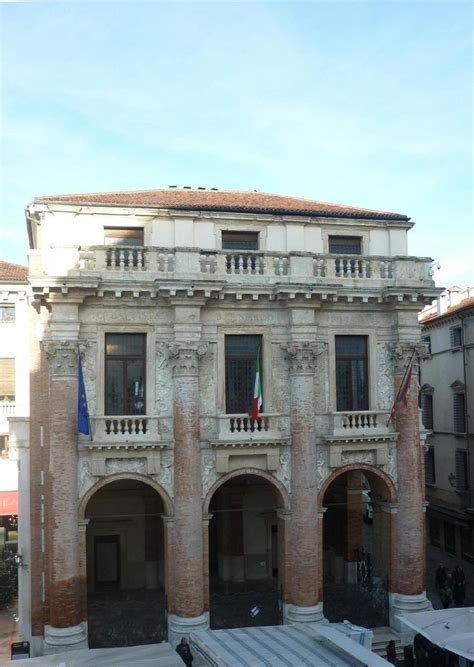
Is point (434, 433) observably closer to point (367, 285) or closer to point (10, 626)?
point (367, 285)

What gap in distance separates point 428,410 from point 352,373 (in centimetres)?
1781

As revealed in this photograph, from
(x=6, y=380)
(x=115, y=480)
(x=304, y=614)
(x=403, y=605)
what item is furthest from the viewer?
(x=6, y=380)

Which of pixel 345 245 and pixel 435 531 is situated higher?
pixel 345 245

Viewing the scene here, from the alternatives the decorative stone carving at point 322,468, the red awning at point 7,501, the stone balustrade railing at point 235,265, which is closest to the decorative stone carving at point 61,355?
the stone balustrade railing at point 235,265

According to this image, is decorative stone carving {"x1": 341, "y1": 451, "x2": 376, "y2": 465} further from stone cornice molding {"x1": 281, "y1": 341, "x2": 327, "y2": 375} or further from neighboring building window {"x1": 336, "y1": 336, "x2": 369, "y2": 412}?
stone cornice molding {"x1": 281, "y1": 341, "x2": 327, "y2": 375}

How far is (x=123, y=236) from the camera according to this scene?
23.3 metres

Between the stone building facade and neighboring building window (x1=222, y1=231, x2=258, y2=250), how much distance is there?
5 centimetres

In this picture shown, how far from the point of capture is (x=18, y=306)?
32.8 meters

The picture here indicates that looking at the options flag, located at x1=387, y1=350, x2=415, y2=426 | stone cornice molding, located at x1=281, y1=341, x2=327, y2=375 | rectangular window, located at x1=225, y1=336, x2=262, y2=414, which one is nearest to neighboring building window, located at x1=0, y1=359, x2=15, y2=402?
rectangular window, located at x1=225, y1=336, x2=262, y2=414

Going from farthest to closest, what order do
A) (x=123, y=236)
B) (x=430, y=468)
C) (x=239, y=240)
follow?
(x=430, y=468) → (x=239, y=240) → (x=123, y=236)

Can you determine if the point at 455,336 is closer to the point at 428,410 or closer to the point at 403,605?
the point at 428,410

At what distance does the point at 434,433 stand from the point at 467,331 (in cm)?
679

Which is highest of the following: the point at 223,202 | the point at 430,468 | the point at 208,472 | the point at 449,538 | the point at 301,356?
the point at 223,202

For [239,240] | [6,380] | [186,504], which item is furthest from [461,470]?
[6,380]
